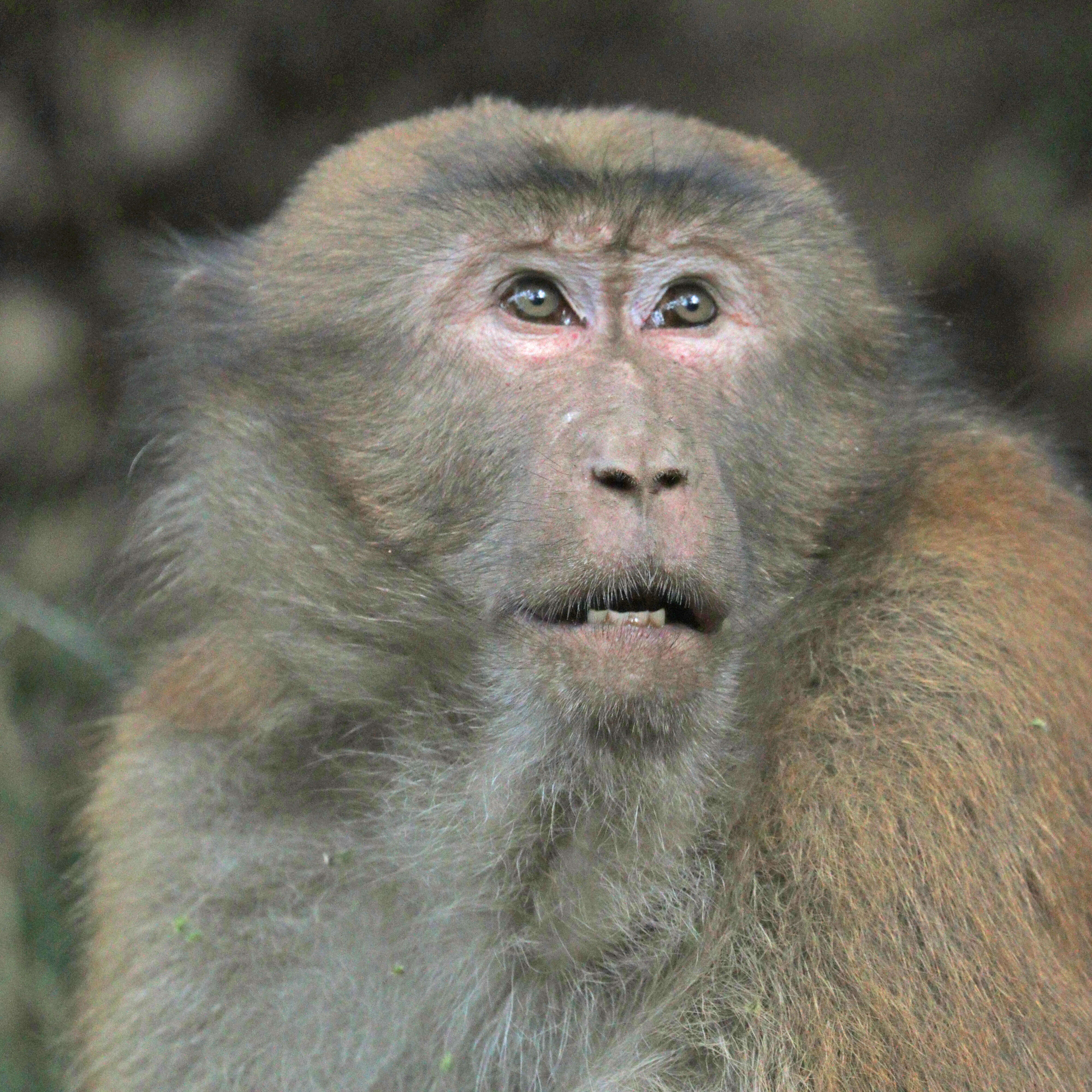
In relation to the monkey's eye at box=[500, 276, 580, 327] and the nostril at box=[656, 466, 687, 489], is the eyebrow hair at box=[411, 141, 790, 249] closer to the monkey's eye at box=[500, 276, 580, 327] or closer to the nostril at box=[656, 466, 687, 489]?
the monkey's eye at box=[500, 276, 580, 327]

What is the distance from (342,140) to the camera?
6.05 meters

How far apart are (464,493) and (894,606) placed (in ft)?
3.09

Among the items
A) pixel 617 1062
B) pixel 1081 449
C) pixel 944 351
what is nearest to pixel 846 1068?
pixel 617 1062

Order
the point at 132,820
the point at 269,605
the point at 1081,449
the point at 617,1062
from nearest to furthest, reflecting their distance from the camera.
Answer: the point at 617,1062, the point at 269,605, the point at 132,820, the point at 1081,449

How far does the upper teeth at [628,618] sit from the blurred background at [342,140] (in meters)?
2.85

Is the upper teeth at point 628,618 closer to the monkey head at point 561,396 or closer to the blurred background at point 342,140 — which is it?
the monkey head at point 561,396

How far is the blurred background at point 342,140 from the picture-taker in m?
5.64

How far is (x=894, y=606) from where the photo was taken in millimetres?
3230

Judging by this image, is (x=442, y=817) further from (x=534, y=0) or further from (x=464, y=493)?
(x=534, y=0)

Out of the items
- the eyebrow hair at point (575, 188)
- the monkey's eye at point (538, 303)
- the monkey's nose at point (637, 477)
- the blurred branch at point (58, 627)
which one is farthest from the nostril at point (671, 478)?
the blurred branch at point (58, 627)

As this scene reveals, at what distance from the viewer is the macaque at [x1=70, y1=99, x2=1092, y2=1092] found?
9.36 feet

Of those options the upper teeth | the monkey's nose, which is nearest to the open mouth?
the upper teeth

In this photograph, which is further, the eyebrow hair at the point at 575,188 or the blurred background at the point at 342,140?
the blurred background at the point at 342,140

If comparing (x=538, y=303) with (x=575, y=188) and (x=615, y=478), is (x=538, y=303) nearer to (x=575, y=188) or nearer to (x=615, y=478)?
(x=575, y=188)
